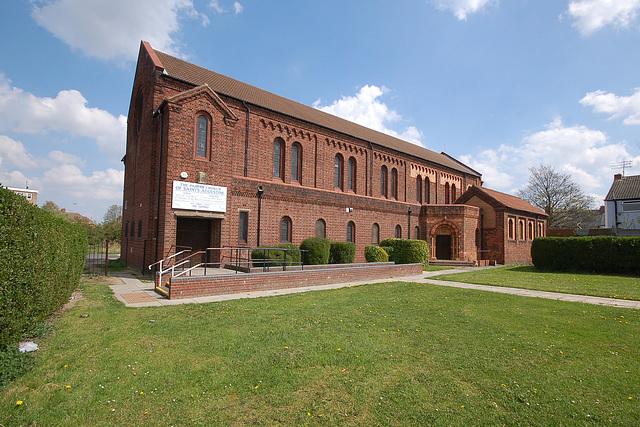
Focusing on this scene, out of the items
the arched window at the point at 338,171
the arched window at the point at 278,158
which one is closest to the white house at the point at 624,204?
the arched window at the point at 338,171

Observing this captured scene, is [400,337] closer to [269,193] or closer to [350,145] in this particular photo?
[269,193]

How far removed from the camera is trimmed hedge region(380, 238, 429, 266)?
22016 millimetres

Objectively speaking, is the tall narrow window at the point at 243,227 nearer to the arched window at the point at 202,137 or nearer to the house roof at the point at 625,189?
the arched window at the point at 202,137

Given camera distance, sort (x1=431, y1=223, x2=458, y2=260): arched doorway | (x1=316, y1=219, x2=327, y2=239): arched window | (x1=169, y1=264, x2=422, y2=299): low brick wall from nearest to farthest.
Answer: (x1=169, y1=264, x2=422, y2=299): low brick wall → (x1=316, y1=219, x2=327, y2=239): arched window → (x1=431, y1=223, x2=458, y2=260): arched doorway

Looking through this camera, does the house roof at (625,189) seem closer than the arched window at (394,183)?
No

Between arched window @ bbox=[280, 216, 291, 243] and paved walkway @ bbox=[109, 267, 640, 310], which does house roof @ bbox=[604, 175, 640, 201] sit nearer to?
paved walkway @ bbox=[109, 267, 640, 310]

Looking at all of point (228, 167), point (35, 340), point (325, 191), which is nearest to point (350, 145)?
point (325, 191)

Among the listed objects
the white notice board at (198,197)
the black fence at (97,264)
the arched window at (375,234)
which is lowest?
the black fence at (97,264)

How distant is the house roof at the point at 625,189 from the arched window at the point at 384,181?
32.9m

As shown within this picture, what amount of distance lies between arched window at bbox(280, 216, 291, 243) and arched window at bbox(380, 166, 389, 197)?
10.5m

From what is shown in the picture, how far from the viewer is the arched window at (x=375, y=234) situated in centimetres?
2583

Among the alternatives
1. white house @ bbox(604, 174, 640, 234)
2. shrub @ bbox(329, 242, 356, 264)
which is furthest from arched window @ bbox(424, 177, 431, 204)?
white house @ bbox(604, 174, 640, 234)

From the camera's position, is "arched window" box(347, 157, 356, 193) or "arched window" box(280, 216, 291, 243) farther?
"arched window" box(347, 157, 356, 193)

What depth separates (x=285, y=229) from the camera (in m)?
20.2
